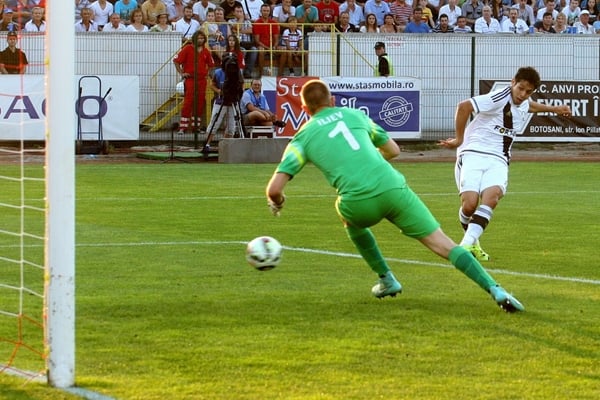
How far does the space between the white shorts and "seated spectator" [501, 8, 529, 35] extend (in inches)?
785

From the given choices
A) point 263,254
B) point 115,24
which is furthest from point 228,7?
point 263,254

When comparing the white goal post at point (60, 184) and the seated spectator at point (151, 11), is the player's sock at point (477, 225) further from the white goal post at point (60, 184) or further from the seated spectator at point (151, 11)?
the seated spectator at point (151, 11)

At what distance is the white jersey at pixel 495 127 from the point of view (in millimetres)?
11406

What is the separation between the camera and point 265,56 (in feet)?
93.6

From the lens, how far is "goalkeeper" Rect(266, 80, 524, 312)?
8.12 meters

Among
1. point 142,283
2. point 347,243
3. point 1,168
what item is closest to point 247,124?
point 1,168

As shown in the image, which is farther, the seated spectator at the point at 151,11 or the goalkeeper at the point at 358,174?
the seated spectator at the point at 151,11

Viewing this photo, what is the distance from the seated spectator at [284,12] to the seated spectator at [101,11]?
4058mm

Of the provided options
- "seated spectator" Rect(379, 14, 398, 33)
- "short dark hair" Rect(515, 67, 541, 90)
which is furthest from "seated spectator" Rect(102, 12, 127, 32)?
"short dark hair" Rect(515, 67, 541, 90)

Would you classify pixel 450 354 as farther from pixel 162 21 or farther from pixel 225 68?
pixel 162 21

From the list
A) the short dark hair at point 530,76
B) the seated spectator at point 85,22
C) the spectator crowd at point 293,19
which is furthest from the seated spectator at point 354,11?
the short dark hair at point 530,76

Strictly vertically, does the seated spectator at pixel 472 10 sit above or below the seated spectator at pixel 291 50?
above

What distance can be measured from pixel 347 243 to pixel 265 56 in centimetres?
1643

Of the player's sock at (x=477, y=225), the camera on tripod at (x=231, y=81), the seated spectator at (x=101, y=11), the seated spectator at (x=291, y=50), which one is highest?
the seated spectator at (x=101, y=11)
